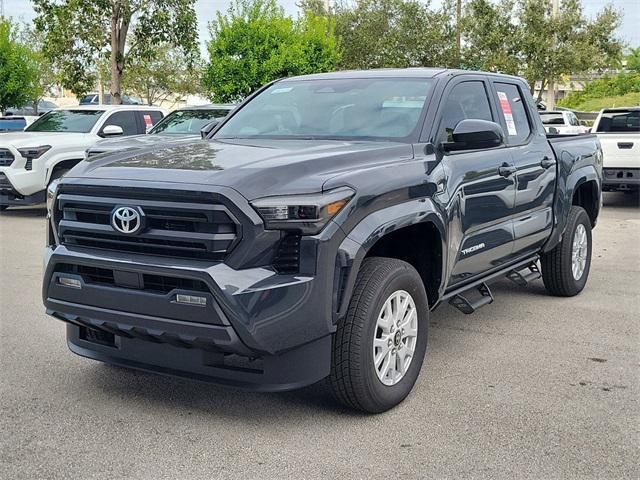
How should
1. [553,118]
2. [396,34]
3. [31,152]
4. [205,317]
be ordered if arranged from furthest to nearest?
[396,34], [553,118], [31,152], [205,317]

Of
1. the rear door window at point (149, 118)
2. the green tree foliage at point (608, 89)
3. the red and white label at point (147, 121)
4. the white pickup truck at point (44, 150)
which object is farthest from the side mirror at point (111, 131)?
the green tree foliage at point (608, 89)

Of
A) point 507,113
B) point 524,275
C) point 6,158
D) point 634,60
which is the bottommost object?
point 524,275

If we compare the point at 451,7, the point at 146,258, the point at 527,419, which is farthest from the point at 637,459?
the point at 451,7

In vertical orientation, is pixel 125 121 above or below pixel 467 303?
above

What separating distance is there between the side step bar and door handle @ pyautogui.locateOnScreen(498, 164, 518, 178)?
2.31ft

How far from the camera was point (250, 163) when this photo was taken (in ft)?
13.1

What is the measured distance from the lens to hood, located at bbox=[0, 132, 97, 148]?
39.3ft

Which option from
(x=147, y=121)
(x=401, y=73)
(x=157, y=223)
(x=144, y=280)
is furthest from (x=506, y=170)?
(x=147, y=121)

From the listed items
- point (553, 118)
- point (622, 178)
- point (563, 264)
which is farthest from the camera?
point (553, 118)

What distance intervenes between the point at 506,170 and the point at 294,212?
7.49 ft

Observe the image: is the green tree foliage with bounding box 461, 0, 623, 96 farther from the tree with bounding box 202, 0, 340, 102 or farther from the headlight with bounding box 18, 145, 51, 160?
the headlight with bounding box 18, 145, 51, 160

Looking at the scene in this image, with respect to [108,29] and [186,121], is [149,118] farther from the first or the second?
[108,29]

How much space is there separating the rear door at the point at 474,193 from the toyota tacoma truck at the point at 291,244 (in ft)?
0.05

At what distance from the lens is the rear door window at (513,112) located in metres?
5.89
